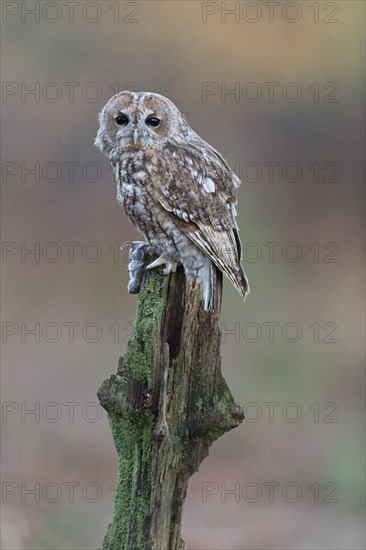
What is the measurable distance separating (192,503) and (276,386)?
90 cm

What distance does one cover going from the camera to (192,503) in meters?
5.83

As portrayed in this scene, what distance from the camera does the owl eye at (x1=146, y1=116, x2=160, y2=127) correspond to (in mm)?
3488

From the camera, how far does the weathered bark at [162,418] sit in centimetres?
253

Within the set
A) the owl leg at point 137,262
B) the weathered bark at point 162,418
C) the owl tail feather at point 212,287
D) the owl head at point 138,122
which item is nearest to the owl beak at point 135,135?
the owl head at point 138,122

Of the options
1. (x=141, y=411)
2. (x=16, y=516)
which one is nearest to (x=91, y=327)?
(x=16, y=516)

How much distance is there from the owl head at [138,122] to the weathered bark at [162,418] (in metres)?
1.01

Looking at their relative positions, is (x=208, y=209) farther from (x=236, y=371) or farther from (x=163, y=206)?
(x=236, y=371)

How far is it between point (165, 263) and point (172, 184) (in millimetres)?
428

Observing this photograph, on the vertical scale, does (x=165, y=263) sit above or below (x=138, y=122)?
below

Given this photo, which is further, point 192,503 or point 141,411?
point 192,503

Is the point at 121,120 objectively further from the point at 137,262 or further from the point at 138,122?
the point at 137,262

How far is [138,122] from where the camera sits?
3.46 meters

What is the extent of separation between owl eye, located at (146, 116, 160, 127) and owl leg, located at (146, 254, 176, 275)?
0.50 meters

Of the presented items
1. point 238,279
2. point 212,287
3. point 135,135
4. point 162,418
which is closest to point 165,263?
point 212,287
